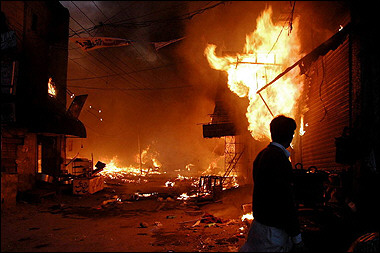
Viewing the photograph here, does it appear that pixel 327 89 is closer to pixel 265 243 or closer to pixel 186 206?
pixel 265 243

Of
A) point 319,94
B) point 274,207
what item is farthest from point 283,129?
point 319,94

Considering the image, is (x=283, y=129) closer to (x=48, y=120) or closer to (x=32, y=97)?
(x=32, y=97)

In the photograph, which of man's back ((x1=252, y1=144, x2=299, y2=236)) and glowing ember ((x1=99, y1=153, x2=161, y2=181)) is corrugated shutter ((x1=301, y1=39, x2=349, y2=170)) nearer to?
man's back ((x1=252, y1=144, x2=299, y2=236))

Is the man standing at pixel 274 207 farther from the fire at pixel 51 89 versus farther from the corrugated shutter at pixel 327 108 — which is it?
the fire at pixel 51 89

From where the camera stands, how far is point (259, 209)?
3043 mm

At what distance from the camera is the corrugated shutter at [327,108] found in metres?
6.86

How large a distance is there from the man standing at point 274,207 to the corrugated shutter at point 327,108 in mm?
4627

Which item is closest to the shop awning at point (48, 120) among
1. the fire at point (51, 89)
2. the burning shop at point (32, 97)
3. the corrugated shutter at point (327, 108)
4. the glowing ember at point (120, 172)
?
the burning shop at point (32, 97)

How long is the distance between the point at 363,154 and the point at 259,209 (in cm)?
330

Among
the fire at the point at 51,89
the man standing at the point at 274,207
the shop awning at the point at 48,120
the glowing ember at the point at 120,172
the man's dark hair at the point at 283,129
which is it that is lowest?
the glowing ember at the point at 120,172

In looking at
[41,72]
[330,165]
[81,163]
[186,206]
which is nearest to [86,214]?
[186,206]

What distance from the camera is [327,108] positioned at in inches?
309

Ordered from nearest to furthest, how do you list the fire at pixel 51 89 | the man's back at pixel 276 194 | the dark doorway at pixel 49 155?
the man's back at pixel 276 194 < the fire at pixel 51 89 < the dark doorway at pixel 49 155

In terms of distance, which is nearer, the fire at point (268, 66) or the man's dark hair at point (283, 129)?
the man's dark hair at point (283, 129)
